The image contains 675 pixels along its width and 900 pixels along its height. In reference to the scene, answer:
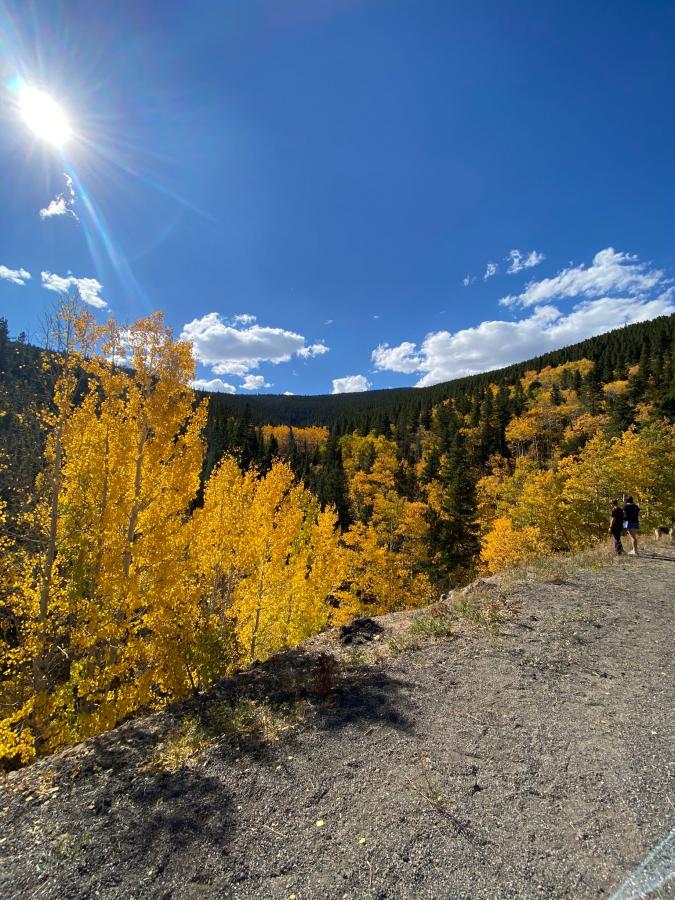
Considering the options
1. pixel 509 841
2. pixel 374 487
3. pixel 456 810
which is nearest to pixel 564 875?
pixel 509 841

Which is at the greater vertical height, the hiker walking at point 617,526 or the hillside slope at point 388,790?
the hiker walking at point 617,526

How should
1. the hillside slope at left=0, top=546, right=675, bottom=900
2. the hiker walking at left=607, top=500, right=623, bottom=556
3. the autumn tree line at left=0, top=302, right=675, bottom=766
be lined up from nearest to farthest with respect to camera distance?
the hillside slope at left=0, top=546, right=675, bottom=900 < the autumn tree line at left=0, top=302, right=675, bottom=766 < the hiker walking at left=607, top=500, right=623, bottom=556

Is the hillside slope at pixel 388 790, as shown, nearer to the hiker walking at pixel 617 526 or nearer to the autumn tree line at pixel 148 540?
the autumn tree line at pixel 148 540

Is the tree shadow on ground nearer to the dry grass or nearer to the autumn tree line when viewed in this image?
the dry grass

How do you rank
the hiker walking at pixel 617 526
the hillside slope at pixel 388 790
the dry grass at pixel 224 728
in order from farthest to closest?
the hiker walking at pixel 617 526, the dry grass at pixel 224 728, the hillside slope at pixel 388 790

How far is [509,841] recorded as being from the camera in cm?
303

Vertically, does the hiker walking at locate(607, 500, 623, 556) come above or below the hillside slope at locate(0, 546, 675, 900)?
above

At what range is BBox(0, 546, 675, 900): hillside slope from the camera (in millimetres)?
2924

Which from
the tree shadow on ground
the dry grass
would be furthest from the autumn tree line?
the dry grass

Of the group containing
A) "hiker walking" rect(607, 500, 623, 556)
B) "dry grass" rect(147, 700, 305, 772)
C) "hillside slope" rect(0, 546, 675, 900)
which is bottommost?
"dry grass" rect(147, 700, 305, 772)

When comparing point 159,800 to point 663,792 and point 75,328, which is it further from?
point 75,328

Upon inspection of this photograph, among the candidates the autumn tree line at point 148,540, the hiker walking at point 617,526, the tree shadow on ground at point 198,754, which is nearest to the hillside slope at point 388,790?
the tree shadow on ground at point 198,754

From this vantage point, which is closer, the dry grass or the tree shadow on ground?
the tree shadow on ground

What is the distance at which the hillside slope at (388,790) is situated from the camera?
2924mm
